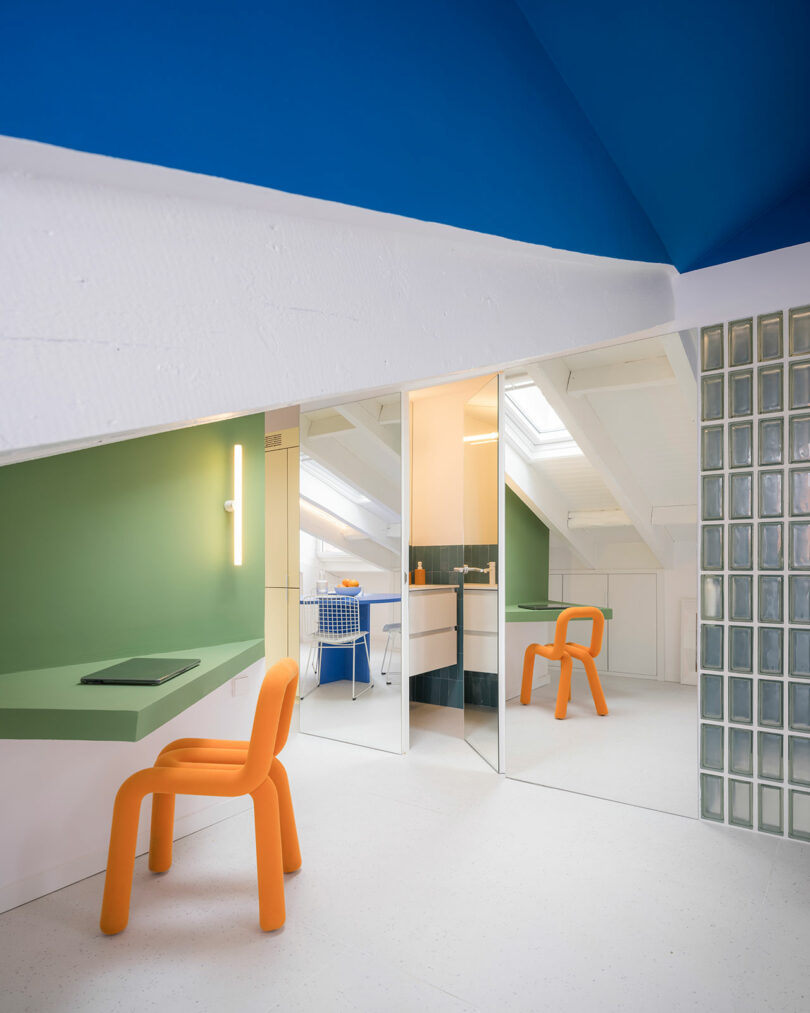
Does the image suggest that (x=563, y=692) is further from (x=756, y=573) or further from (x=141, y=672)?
(x=141, y=672)

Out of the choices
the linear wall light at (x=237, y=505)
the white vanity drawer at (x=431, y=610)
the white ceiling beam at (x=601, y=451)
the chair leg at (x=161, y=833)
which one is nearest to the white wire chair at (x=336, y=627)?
the white vanity drawer at (x=431, y=610)

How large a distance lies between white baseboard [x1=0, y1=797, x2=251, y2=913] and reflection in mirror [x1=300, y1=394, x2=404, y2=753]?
1345 mm

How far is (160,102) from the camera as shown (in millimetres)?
482

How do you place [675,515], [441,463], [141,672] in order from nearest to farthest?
[141,672] → [675,515] → [441,463]

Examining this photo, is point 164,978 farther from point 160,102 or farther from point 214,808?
point 160,102

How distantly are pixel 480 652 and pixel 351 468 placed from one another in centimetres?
147

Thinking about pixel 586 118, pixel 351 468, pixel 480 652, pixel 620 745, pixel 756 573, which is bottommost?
pixel 620 745

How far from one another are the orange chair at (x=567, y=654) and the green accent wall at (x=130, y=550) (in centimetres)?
182

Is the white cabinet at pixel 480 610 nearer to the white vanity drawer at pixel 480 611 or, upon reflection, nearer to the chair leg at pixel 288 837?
the white vanity drawer at pixel 480 611

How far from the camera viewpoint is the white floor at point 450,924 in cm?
173

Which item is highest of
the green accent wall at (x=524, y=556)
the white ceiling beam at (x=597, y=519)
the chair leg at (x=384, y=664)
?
the white ceiling beam at (x=597, y=519)

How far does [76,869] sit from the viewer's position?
89.9 inches

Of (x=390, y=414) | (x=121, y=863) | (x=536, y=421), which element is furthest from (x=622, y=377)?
(x=121, y=863)

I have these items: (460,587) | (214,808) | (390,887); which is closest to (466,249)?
(390,887)
